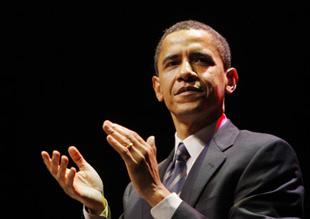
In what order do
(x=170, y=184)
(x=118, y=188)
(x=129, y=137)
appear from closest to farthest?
(x=129, y=137), (x=170, y=184), (x=118, y=188)

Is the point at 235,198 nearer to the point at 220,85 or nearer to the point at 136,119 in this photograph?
the point at 220,85

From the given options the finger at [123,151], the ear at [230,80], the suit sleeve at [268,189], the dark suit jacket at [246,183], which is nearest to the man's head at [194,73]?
the ear at [230,80]

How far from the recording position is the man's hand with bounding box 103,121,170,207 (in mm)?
1634

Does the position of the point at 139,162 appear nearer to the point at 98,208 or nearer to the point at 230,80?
the point at 98,208

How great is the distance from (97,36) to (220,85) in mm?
1826

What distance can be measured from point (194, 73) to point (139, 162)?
21.2 inches

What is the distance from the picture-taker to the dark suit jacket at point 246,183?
5.48 ft

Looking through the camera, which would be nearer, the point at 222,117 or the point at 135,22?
the point at 222,117

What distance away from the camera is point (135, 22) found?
3.65m

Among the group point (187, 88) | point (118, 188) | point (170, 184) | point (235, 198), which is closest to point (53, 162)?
point (170, 184)

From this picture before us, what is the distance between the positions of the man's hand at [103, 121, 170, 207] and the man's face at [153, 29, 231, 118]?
1.34 ft

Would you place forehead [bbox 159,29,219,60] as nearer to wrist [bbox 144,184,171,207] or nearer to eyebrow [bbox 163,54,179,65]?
eyebrow [bbox 163,54,179,65]

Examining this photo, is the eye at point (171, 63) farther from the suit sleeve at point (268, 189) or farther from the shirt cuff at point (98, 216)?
the shirt cuff at point (98, 216)

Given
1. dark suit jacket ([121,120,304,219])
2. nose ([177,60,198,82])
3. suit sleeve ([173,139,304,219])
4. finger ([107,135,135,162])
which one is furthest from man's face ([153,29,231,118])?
finger ([107,135,135,162])
